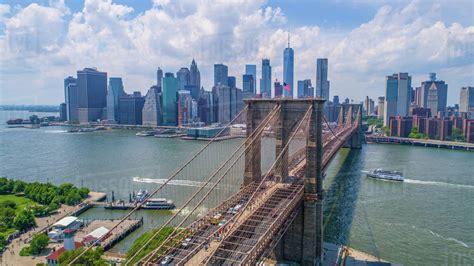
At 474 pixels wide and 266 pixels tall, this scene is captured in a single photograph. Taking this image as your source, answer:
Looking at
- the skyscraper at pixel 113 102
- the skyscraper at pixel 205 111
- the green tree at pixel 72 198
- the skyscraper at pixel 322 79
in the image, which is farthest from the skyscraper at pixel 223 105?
the green tree at pixel 72 198

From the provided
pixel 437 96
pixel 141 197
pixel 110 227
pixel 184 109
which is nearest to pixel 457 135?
pixel 437 96

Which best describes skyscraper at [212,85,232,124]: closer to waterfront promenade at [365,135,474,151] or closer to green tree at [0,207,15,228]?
waterfront promenade at [365,135,474,151]

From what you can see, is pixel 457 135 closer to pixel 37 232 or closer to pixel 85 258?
pixel 37 232

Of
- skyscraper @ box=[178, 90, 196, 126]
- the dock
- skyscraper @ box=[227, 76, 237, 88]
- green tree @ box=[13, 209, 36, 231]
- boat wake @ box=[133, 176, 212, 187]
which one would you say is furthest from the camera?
skyscraper @ box=[227, 76, 237, 88]

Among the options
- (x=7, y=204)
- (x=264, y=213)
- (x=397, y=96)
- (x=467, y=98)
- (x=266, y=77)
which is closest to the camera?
(x=264, y=213)

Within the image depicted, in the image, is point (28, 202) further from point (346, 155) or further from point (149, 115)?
point (149, 115)

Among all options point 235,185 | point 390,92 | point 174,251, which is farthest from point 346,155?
point 390,92

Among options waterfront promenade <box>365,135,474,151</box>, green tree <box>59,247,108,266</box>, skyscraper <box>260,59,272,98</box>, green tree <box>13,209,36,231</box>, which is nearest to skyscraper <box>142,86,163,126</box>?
waterfront promenade <box>365,135,474,151</box>
